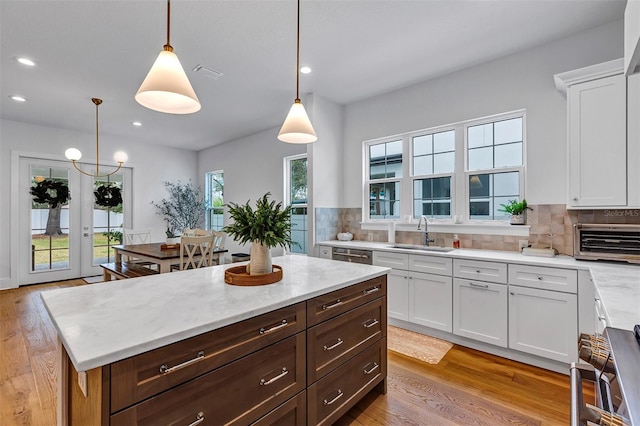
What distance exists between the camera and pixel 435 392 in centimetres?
226

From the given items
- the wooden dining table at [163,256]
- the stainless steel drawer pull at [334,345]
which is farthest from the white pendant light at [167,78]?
the wooden dining table at [163,256]

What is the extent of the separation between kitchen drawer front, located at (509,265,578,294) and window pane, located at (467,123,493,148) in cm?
151

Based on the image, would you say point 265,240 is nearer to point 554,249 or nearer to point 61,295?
point 61,295

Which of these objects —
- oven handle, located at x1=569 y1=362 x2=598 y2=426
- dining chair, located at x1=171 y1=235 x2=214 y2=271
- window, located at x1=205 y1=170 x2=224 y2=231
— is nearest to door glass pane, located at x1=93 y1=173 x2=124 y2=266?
window, located at x1=205 y1=170 x2=224 y2=231

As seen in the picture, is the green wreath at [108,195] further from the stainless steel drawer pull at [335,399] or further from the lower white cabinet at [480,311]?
the lower white cabinet at [480,311]

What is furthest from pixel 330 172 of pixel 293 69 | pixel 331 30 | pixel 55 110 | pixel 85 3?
pixel 55 110

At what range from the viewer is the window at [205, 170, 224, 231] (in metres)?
7.12

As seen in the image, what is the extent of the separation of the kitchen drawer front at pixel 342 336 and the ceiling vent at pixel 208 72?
10.00ft

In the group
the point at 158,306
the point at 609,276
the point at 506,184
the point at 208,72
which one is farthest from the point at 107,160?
the point at 609,276

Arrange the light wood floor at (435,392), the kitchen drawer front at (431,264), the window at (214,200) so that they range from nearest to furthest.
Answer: the light wood floor at (435,392), the kitchen drawer front at (431,264), the window at (214,200)

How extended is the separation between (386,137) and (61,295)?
12.2 feet

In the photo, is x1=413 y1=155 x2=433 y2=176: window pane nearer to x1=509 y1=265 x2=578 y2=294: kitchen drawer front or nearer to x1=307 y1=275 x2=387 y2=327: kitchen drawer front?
x1=509 y1=265 x2=578 y2=294: kitchen drawer front

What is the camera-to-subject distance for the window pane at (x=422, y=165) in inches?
152

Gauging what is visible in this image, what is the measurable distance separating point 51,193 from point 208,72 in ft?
14.2
